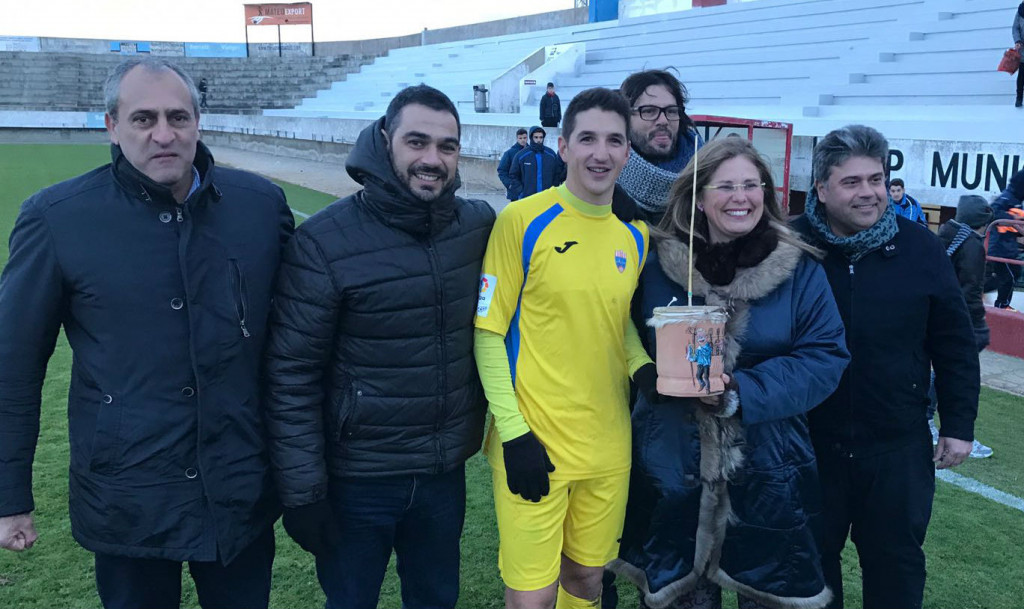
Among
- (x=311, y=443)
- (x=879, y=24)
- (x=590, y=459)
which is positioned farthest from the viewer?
(x=879, y=24)

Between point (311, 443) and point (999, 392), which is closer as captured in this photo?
point (311, 443)

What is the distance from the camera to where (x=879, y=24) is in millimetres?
14609

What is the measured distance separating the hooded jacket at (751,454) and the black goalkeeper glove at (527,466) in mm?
341

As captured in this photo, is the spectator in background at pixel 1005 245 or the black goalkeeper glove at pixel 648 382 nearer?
the black goalkeeper glove at pixel 648 382

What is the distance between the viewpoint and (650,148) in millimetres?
2959

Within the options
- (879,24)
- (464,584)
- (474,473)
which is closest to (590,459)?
(464,584)

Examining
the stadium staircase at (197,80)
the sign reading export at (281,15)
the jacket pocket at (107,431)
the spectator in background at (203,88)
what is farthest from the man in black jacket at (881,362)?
the sign reading export at (281,15)

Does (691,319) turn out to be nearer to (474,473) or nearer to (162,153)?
(162,153)

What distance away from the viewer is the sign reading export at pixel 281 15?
5009 cm

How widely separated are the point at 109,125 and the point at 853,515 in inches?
97.9

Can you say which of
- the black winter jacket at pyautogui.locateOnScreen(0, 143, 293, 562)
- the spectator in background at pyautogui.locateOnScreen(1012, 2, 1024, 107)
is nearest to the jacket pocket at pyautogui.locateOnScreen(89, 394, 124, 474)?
the black winter jacket at pyautogui.locateOnScreen(0, 143, 293, 562)

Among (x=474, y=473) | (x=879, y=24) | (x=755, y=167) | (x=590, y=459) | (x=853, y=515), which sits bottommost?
(x=474, y=473)

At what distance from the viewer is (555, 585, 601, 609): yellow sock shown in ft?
8.02

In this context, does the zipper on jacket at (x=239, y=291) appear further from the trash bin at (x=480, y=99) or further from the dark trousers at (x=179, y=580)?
the trash bin at (x=480, y=99)
